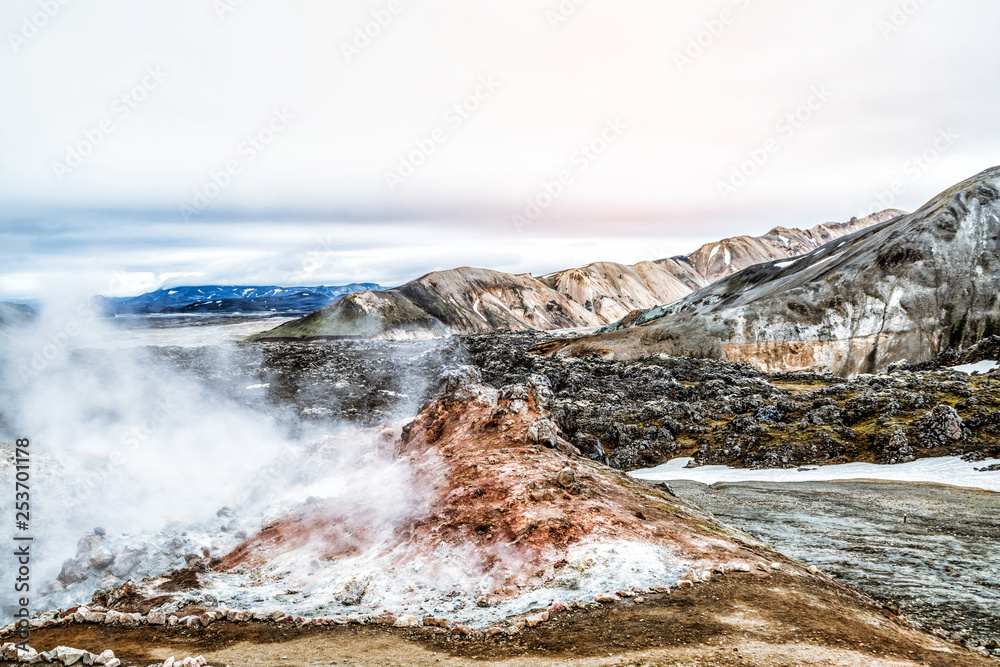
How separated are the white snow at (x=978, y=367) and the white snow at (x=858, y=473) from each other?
28.8 m

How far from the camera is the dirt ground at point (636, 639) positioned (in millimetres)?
9633

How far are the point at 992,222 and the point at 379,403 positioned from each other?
277 ft

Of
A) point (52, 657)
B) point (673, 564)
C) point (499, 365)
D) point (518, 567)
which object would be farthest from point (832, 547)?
point (499, 365)

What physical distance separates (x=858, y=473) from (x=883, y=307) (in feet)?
A: 168

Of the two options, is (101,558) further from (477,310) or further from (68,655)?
(477,310)

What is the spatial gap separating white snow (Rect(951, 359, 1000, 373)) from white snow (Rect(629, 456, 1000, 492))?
28.8m

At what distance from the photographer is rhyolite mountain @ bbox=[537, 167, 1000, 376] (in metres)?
67.8

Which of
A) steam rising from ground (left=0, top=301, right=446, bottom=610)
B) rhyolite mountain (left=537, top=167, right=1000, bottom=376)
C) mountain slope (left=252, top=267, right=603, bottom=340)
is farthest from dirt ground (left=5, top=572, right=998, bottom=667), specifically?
mountain slope (left=252, top=267, right=603, bottom=340)

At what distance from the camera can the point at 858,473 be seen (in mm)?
30172

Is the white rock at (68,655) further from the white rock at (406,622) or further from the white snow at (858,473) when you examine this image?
the white snow at (858,473)

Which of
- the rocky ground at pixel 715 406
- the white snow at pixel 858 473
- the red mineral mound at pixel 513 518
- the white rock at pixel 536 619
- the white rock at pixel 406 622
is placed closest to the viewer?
the white rock at pixel 536 619

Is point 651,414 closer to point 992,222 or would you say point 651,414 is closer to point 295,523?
point 295,523

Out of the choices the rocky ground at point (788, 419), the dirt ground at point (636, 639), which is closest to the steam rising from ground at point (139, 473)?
the dirt ground at point (636, 639)

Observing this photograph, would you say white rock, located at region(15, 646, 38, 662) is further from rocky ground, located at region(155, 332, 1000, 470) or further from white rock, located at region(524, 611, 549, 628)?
rocky ground, located at region(155, 332, 1000, 470)
